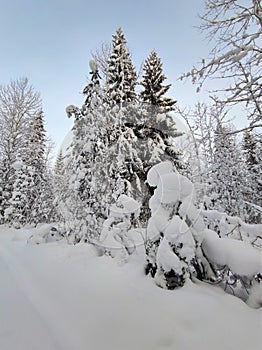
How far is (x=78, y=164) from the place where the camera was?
6.00 metres

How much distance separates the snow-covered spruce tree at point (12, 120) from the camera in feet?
38.0

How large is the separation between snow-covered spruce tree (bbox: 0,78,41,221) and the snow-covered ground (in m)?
10.8

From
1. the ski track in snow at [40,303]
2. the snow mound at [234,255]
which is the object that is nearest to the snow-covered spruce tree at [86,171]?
the ski track in snow at [40,303]

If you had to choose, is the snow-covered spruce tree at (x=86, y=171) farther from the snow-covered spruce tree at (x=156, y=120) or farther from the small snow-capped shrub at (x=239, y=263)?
the snow-covered spruce tree at (x=156, y=120)

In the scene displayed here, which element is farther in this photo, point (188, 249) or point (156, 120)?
point (156, 120)

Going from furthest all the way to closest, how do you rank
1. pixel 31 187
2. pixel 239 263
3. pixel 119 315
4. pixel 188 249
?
pixel 31 187 < pixel 188 249 < pixel 239 263 < pixel 119 315

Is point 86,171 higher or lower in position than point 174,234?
higher

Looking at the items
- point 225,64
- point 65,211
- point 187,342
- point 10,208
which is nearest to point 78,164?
point 65,211

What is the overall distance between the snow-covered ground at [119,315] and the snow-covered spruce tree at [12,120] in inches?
424

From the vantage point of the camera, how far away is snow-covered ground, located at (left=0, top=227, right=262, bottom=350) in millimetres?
1345

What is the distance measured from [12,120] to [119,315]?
1365 centimetres

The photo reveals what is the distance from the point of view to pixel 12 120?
1226 cm

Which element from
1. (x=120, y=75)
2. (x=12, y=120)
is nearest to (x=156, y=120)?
(x=120, y=75)

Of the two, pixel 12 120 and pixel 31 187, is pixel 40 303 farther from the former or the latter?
pixel 12 120
